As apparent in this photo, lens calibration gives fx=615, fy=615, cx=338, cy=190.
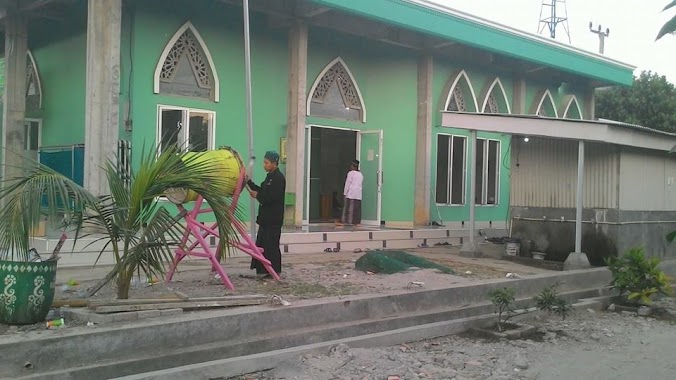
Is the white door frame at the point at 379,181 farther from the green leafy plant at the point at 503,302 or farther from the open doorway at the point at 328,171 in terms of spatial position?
the green leafy plant at the point at 503,302

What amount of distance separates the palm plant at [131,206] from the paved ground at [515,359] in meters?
1.61

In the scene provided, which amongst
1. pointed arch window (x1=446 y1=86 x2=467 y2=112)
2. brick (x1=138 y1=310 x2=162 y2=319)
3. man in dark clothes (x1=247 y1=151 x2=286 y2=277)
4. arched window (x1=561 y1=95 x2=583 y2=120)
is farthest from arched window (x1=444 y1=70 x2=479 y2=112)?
brick (x1=138 y1=310 x2=162 y2=319)

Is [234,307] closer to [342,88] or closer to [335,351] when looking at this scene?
[335,351]

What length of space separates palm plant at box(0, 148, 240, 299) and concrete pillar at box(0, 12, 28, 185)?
824cm

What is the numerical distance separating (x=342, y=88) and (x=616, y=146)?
6435 millimetres

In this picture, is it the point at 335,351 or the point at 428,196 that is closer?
the point at 335,351

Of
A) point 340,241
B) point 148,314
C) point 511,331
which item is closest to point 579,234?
point 511,331

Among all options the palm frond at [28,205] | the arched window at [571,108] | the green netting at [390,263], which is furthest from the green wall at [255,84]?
the palm frond at [28,205]

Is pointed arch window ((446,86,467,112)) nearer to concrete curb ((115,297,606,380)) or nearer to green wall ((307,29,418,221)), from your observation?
green wall ((307,29,418,221))

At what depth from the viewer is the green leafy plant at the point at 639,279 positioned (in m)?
8.93

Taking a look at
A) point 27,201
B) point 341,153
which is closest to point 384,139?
point 341,153

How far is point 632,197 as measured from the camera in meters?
11.5

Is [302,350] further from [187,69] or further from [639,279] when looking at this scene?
[187,69]

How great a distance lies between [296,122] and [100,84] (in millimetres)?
4250
